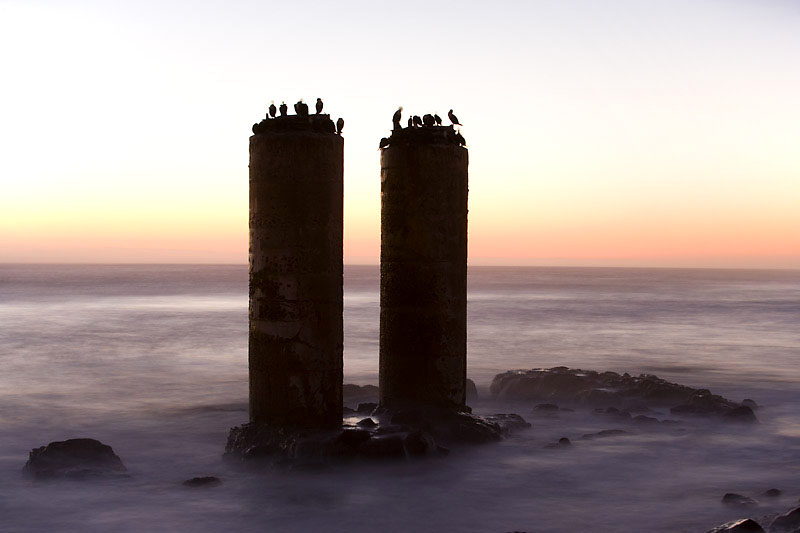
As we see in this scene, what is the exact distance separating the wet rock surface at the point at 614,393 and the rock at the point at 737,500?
516cm

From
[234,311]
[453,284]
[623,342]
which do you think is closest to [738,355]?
[623,342]

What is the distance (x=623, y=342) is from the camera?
1379 inches

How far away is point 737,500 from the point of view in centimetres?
991

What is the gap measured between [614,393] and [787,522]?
325 inches

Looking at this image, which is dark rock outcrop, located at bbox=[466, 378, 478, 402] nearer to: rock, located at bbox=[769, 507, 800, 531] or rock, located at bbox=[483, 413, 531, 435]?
rock, located at bbox=[483, 413, 531, 435]

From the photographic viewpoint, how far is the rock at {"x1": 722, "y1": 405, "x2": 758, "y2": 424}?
49.8 ft

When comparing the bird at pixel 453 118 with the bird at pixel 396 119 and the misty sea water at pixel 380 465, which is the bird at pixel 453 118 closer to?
the bird at pixel 396 119

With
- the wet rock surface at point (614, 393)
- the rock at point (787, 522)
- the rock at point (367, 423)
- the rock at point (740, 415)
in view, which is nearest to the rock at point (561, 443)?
the wet rock surface at point (614, 393)

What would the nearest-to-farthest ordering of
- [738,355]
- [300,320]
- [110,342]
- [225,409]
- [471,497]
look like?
[471,497] < [300,320] < [225,409] < [738,355] < [110,342]

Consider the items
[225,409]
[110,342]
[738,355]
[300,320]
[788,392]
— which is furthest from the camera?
[110,342]

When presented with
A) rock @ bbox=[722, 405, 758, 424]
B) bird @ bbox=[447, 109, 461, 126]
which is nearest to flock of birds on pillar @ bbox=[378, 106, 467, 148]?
bird @ bbox=[447, 109, 461, 126]

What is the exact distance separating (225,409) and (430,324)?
6139 mm

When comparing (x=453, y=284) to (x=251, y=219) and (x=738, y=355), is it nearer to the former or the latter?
(x=251, y=219)

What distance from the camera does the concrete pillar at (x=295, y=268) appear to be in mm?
11227
